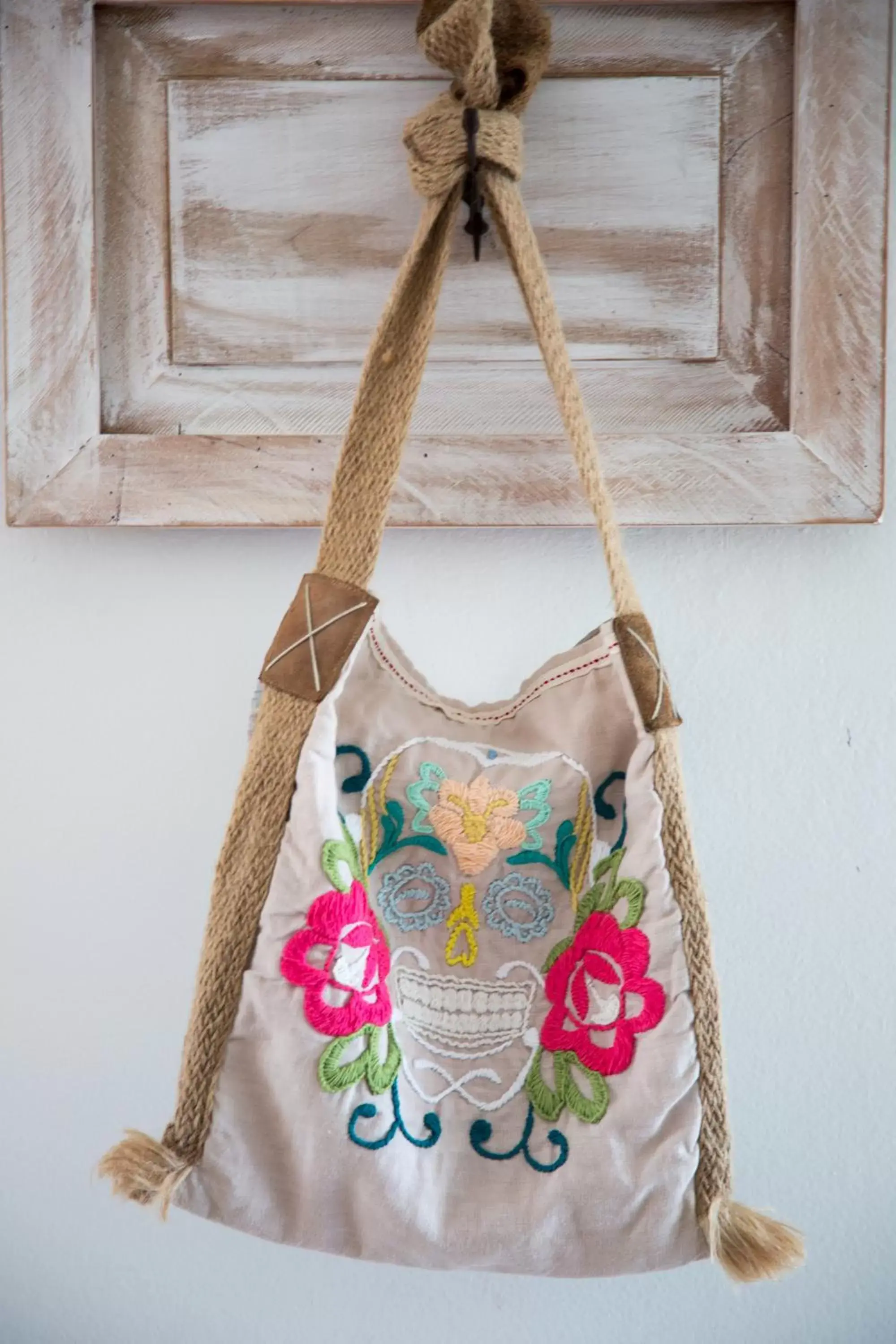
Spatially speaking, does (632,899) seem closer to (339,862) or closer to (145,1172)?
(339,862)

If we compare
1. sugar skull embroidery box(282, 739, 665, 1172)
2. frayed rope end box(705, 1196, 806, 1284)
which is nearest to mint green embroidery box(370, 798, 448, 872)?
sugar skull embroidery box(282, 739, 665, 1172)

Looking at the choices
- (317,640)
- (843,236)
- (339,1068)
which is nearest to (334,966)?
(339,1068)

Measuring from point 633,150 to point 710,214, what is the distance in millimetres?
61

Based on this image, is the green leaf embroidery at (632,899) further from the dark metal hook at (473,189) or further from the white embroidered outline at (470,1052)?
the dark metal hook at (473,189)

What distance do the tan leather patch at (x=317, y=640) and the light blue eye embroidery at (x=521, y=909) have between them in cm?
15

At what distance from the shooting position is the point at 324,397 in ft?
1.89

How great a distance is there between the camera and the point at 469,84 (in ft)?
1.48

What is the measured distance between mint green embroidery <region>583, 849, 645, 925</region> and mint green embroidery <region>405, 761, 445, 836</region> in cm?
9

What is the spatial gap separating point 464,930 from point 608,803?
104 mm

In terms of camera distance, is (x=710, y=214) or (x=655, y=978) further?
(x=710, y=214)

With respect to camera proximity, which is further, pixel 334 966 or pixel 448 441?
pixel 448 441

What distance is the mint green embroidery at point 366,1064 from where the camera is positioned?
430mm

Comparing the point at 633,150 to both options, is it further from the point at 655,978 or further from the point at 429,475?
the point at 655,978

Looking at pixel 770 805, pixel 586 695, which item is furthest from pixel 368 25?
pixel 770 805
